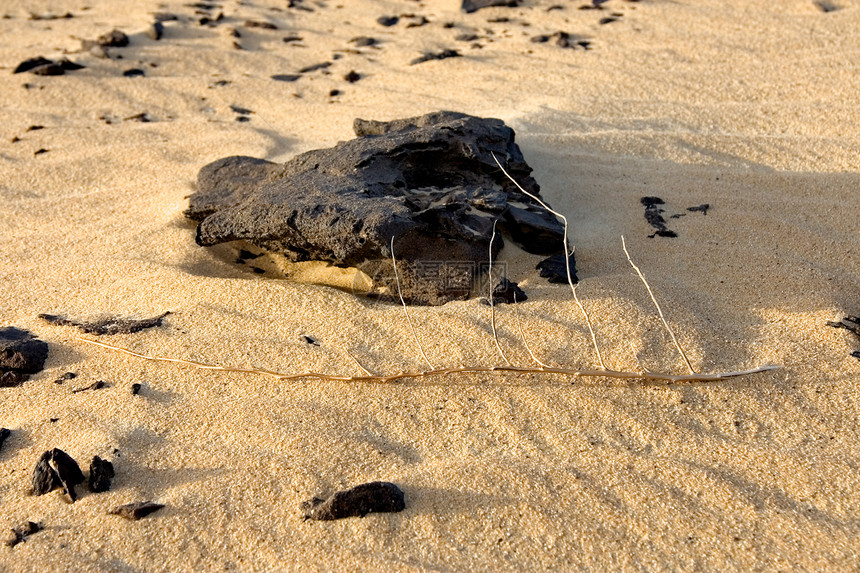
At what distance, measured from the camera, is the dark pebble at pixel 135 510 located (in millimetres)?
1888

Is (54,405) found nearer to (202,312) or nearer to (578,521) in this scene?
(202,312)

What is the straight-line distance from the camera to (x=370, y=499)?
189 centimetres

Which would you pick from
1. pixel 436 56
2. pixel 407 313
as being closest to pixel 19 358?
pixel 407 313

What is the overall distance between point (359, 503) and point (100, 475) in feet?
2.23

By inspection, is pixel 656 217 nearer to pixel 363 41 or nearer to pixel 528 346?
pixel 528 346

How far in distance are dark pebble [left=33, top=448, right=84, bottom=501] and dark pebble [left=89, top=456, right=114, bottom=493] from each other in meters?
0.04

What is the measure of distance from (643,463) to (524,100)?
9.80ft

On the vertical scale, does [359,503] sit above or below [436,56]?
below

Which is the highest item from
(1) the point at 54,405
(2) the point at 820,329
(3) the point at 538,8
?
(3) the point at 538,8

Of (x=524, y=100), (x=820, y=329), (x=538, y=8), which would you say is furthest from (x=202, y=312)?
(x=538, y=8)

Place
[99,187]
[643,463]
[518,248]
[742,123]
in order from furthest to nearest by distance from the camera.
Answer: [742,123]
[99,187]
[518,248]
[643,463]

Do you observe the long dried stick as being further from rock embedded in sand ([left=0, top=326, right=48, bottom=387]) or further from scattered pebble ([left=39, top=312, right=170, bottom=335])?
rock embedded in sand ([left=0, top=326, right=48, bottom=387])

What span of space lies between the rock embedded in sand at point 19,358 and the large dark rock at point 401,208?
69 cm

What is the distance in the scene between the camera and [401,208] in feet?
8.70
